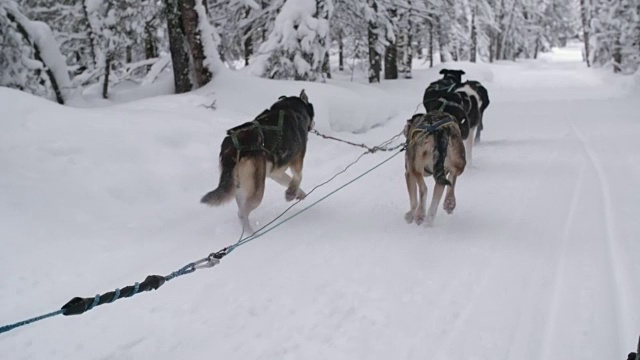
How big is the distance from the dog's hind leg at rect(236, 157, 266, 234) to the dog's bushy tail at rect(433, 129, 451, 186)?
1.84 m

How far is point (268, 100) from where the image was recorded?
36.9ft

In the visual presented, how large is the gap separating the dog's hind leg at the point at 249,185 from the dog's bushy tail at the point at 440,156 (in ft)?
6.04

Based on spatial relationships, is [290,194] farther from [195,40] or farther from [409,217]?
[195,40]

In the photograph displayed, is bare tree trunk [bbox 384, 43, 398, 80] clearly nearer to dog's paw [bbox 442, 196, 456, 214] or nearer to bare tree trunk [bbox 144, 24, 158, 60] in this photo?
bare tree trunk [bbox 144, 24, 158, 60]

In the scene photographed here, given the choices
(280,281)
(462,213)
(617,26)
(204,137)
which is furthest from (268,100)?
(617,26)

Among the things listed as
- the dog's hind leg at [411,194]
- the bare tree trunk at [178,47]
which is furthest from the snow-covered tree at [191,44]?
the dog's hind leg at [411,194]

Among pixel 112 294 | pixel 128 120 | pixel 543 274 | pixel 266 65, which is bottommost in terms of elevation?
pixel 543 274

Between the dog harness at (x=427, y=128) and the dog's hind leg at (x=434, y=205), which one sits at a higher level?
the dog harness at (x=427, y=128)

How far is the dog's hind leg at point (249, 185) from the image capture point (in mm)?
5227

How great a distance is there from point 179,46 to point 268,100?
224 cm

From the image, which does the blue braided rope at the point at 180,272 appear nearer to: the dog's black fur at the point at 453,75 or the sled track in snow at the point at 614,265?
the sled track in snow at the point at 614,265

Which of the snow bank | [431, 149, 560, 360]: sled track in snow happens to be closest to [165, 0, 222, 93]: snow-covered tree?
the snow bank

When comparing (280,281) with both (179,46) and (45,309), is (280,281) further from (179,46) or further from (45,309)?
(179,46)

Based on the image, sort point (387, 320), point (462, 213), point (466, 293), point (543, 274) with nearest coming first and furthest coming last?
point (387, 320), point (466, 293), point (543, 274), point (462, 213)
